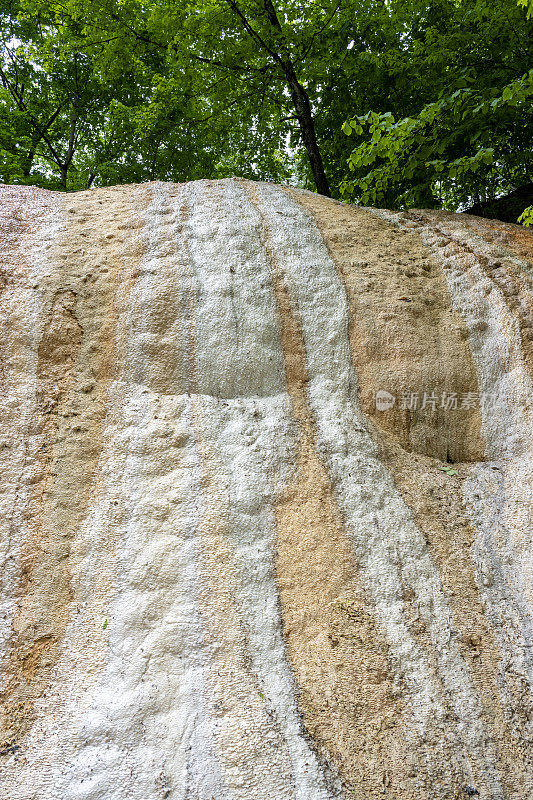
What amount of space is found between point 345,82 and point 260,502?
665cm

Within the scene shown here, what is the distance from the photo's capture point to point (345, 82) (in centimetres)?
716

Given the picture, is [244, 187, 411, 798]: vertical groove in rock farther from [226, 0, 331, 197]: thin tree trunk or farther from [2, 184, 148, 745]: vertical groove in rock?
[226, 0, 331, 197]: thin tree trunk

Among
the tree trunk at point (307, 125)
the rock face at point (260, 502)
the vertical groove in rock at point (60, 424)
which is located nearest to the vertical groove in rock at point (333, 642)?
the rock face at point (260, 502)

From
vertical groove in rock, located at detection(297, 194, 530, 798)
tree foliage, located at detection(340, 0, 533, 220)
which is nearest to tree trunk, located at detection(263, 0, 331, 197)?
tree foliage, located at detection(340, 0, 533, 220)

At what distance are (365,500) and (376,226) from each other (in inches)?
106

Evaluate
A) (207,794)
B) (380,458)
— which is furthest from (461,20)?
(207,794)

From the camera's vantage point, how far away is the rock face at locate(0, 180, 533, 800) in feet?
6.98

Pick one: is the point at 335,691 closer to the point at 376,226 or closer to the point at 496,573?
the point at 496,573

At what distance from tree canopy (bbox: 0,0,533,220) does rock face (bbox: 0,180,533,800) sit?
1044 millimetres

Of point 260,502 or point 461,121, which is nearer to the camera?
point 260,502

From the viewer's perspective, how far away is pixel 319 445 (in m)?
3.19

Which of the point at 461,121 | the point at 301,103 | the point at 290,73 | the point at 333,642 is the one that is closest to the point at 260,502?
the point at 333,642

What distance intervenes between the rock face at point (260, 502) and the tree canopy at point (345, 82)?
104 cm

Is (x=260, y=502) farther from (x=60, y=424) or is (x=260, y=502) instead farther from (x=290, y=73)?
(x=290, y=73)
